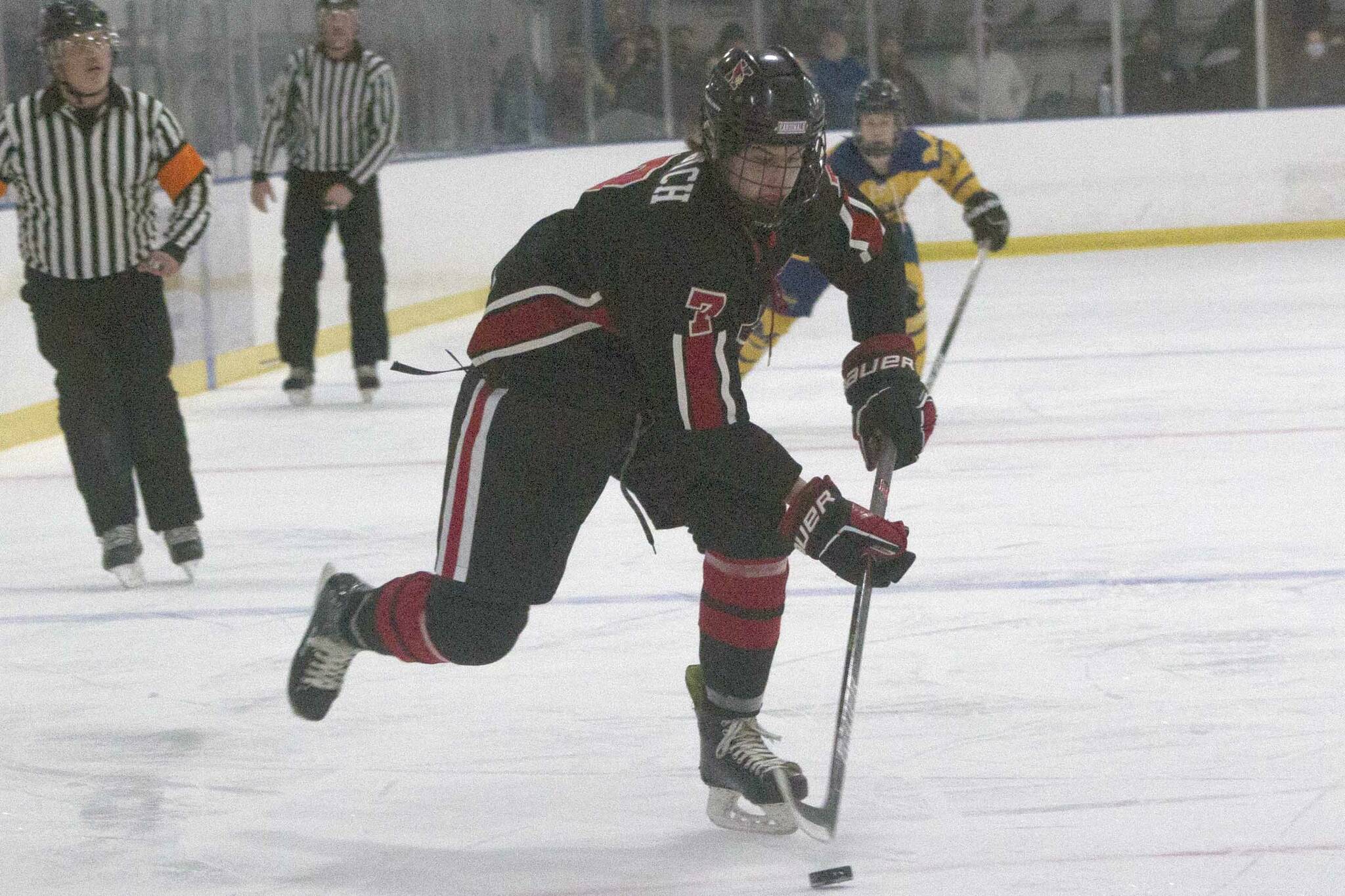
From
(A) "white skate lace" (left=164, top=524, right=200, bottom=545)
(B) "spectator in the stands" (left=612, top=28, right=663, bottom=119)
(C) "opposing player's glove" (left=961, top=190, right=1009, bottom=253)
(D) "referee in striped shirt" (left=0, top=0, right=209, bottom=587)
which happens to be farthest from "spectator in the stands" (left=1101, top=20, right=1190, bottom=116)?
(A) "white skate lace" (left=164, top=524, right=200, bottom=545)

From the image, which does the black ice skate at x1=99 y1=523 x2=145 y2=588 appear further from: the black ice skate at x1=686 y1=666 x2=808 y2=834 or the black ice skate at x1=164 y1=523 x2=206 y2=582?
the black ice skate at x1=686 y1=666 x2=808 y2=834

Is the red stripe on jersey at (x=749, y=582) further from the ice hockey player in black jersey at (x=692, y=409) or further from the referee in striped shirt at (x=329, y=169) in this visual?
the referee in striped shirt at (x=329, y=169)

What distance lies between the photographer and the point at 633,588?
352 cm

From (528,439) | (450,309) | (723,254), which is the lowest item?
(450,309)

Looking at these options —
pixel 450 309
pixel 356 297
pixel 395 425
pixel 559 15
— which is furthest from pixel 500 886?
pixel 559 15

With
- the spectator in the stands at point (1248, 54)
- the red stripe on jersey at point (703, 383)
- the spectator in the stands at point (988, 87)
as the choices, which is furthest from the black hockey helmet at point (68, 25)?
the spectator in the stands at point (1248, 54)

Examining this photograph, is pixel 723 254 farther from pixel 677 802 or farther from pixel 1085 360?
pixel 1085 360

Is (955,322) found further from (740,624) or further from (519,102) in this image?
(519,102)

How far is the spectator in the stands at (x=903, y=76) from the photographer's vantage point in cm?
1098

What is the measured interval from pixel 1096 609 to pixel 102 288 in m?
1.79

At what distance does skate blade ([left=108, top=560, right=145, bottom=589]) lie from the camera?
3672mm

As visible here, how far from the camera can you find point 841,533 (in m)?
2.08

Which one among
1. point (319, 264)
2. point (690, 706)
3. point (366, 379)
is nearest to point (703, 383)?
point (690, 706)

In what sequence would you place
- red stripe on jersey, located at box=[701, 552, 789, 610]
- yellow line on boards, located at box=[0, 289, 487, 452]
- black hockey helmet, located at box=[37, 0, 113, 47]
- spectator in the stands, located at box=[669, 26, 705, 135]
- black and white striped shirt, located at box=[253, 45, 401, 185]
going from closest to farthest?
red stripe on jersey, located at box=[701, 552, 789, 610] → black hockey helmet, located at box=[37, 0, 113, 47] → yellow line on boards, located at box=[0, 289, 487, 452] → black and white striped shirt, located at box=[253, 45, 401, 185] → spectator in the stands, located at box=[669, 26, 705, 135]
